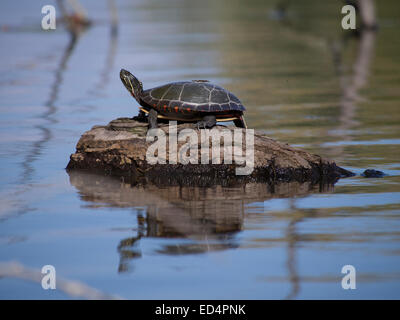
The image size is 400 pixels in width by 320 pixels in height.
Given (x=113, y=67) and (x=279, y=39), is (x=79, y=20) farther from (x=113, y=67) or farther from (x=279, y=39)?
(x=113, y=67)

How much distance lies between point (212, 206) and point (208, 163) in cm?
117

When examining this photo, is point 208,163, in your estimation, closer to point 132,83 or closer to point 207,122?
point 207,122

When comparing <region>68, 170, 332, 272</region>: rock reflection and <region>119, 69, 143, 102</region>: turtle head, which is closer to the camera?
<region>68, 170, 332, 272</region>: rock reflection

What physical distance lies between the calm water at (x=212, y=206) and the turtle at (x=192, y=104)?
999 mm

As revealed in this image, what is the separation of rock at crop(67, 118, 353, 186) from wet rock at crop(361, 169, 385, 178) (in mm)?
186

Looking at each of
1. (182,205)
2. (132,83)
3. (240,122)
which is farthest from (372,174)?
(132,83)

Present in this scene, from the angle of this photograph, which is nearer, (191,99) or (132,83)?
(191,99)

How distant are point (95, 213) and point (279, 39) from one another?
2338cm

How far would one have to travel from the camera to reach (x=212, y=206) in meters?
7.59

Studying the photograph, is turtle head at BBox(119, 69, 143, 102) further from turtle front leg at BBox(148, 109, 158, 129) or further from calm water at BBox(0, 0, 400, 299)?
calm water at BBox(0, 0, 400, 299)

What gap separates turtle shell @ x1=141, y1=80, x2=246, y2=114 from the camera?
28.4ft

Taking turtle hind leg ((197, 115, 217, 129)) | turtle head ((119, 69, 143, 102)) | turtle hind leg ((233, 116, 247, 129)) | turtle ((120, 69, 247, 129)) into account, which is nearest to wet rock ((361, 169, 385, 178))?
turtle hind leg ((233, 116, 247, 129))
